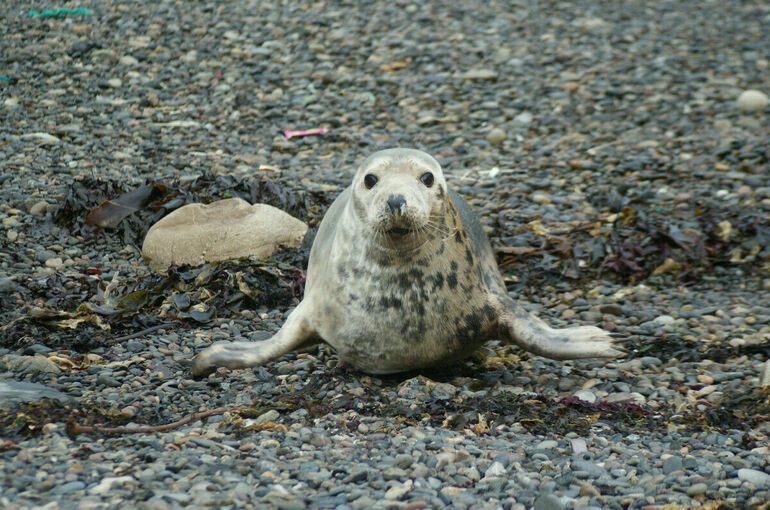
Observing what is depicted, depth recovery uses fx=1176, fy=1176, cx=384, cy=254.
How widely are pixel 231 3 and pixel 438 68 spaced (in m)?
2.47

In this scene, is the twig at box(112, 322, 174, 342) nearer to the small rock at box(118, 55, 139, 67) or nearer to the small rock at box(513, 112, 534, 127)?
the small rock at box(513, 112, 534, 127)

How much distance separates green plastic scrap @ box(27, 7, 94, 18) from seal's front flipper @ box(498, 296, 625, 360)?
7.25 metres

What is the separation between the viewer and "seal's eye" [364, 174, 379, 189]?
5.04m

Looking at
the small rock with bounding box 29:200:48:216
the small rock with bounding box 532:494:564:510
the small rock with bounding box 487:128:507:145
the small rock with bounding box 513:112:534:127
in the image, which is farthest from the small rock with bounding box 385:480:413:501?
the small rock with bounding box 513:112:534:127

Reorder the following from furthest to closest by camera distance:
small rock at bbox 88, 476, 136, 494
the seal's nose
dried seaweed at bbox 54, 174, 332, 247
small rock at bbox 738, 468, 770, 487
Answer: dried seaweed at bbox 54, 174, 332, 247, the seal's nose, small rock at bbox 738, 468, 770, 487, small rock at bbox 88, 476, 136, 494

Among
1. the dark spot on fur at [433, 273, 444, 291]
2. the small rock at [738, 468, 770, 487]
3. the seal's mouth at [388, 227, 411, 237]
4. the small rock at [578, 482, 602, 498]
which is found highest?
the seal's mouth at [388, 227, 411, 237]

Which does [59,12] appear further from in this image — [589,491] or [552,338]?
[589,491]

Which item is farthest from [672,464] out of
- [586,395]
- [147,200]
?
[147,200]

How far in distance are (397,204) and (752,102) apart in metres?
6.05

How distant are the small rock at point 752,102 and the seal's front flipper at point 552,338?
5060mm

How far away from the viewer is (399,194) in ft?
15.6

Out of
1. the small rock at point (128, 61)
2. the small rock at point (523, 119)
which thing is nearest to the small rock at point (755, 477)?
the small rock at point (523, 119)

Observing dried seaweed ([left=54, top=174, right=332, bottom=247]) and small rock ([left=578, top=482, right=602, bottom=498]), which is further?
dried seaweed ([left=54, top=174, right=332, bottom=247])

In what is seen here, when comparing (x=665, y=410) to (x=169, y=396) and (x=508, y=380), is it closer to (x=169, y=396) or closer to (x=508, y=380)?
(x=508, y=380)
